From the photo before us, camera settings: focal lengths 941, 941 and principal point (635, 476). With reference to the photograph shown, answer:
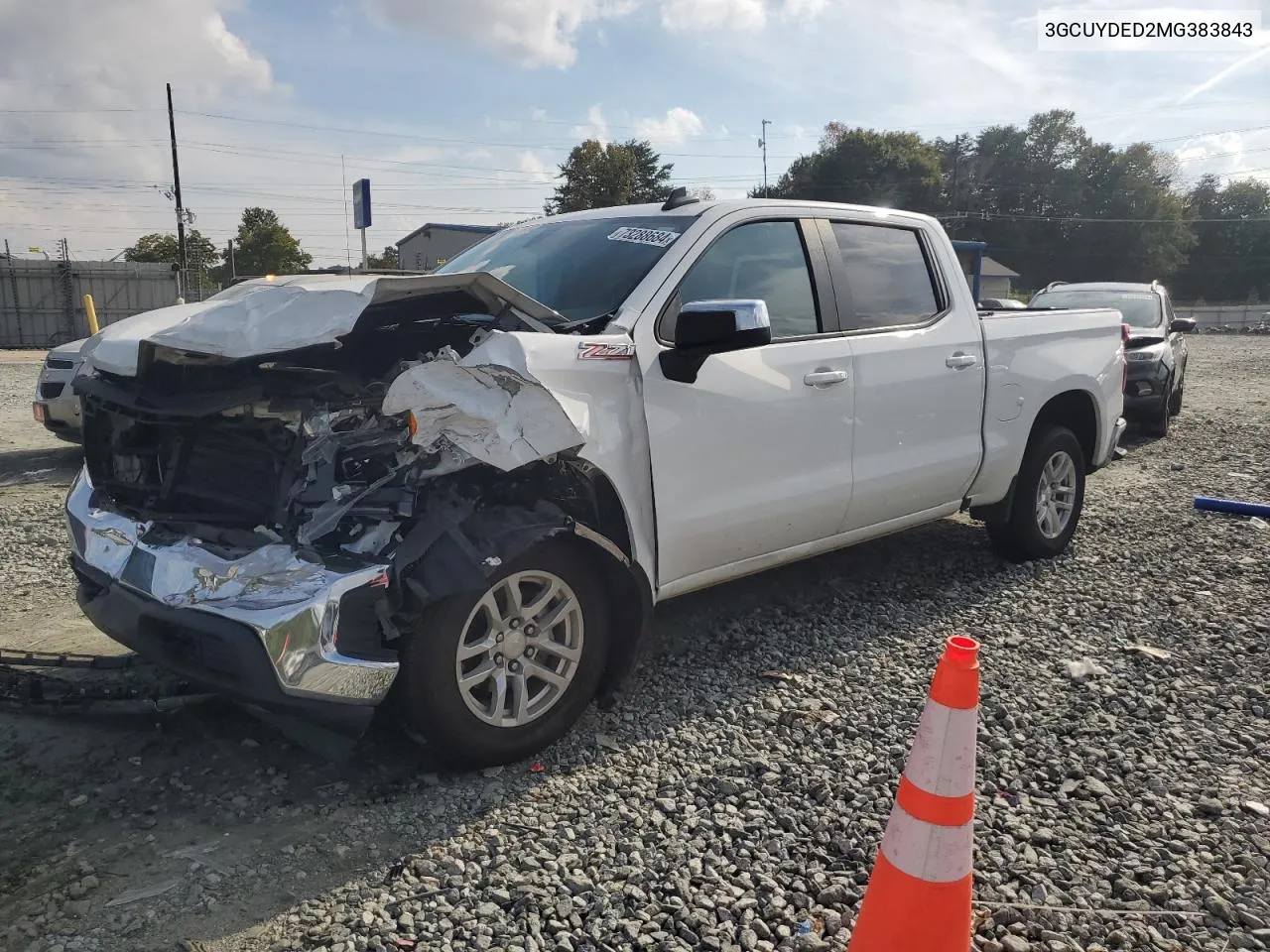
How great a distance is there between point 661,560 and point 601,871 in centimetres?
119

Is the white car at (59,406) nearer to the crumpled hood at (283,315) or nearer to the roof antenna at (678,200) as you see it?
the crumpled hood at (283,315)

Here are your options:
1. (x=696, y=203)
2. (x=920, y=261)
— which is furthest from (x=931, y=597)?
(x=696, y=203)

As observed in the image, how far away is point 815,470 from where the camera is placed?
401 centimetres

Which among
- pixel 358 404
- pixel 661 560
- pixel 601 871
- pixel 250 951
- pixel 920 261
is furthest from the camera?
pixel 920 261

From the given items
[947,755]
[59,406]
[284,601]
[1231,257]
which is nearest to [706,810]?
[947,755]

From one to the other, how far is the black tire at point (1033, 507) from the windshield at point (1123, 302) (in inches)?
293

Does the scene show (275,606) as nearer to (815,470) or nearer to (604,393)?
(604,393)

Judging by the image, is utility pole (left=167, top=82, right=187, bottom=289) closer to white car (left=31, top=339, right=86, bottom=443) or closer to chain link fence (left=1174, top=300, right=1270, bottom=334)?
white car (left=31, top=339, right=86, bottom=443)

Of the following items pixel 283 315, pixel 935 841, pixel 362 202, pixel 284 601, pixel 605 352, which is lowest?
pixel 935 841

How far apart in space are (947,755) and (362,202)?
11617 mm

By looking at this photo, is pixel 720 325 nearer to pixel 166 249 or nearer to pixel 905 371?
pixel 905 371

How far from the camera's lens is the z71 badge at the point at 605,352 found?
3.18m

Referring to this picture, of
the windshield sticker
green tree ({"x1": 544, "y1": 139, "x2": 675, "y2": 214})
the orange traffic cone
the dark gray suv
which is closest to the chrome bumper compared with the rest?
the orange traffic cone

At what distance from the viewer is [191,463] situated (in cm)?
320
